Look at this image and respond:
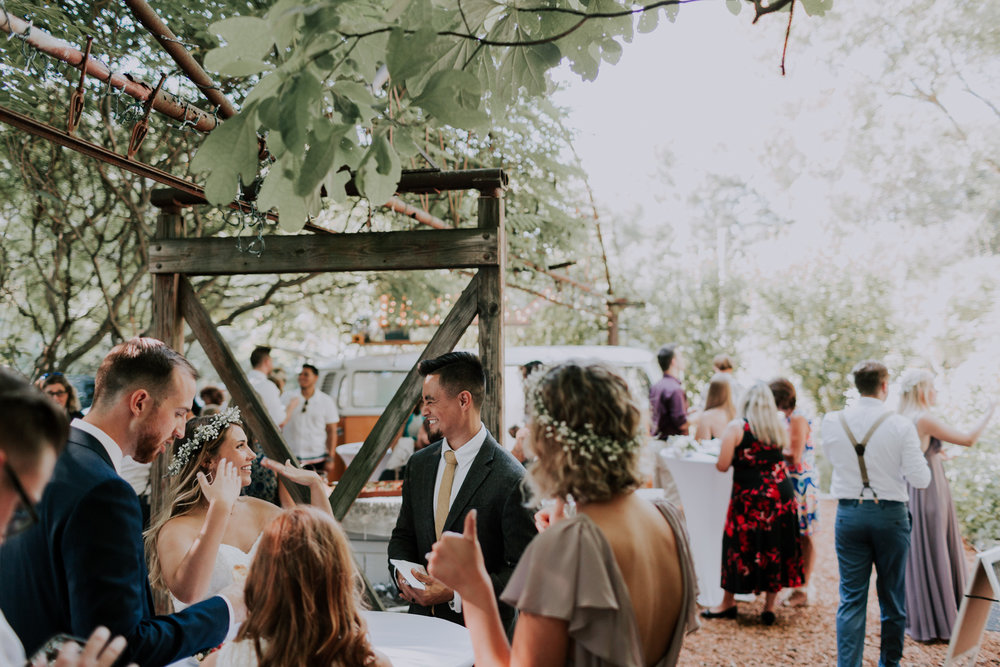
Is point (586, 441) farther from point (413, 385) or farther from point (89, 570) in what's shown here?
point (413, 385)

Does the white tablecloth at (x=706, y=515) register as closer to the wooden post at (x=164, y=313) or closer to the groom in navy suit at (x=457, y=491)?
the groom in navy suit at (x=457, y=491)

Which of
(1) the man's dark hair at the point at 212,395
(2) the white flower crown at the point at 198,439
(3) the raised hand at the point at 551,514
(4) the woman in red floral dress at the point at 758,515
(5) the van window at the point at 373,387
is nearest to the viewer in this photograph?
(3) the raised hand at the point at 551,514

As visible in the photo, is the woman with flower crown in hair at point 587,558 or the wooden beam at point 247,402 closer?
the woman with flower crown in hair at point 587,558

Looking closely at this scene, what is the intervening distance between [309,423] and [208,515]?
661 cm

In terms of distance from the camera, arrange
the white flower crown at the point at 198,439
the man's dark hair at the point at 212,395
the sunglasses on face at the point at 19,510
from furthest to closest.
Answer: the man's dark hair at the point at 212,395 < the white flower crown at the point at 198,439 < the sunglasses on face at the point at 19,510

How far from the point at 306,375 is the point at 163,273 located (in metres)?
4.94

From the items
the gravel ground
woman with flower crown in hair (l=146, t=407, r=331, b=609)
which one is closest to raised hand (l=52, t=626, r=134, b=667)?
woman with flower crown in hair (l=146, t=407, r=331, b=609)

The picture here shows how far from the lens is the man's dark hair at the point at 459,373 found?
341cm

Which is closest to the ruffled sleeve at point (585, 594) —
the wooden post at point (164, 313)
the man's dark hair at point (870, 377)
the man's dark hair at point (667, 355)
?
the wooden post at point (164, 313)

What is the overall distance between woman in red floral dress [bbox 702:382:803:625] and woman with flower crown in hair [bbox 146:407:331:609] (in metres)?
3.95

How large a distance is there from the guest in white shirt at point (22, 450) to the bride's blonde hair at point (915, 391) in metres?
5.50

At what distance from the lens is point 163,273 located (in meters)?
4.29

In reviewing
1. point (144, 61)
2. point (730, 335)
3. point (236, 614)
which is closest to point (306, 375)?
point (144, 61)

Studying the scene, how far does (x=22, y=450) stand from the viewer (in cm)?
120
